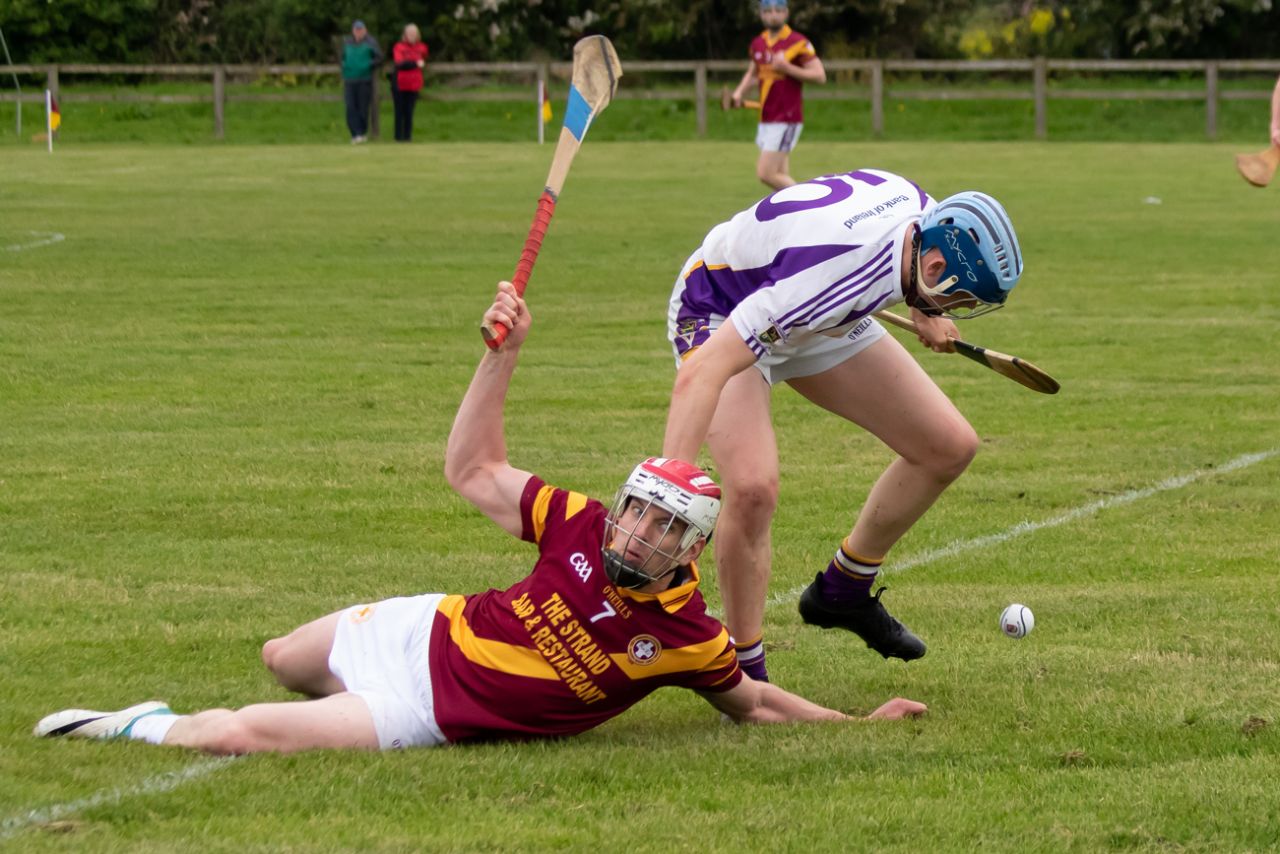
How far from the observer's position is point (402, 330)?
44.7 feet

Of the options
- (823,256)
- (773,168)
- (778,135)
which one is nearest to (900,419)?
(823,256)

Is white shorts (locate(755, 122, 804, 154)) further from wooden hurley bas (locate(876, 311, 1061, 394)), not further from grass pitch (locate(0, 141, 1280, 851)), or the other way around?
wooden hurley bas (locate(876, 311, 1061, 394))

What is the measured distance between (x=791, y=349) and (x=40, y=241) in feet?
46.3

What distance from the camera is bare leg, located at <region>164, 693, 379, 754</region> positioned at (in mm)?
5109

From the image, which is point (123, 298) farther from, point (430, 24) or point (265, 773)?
point (430, 24)

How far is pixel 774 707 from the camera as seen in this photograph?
5629mm

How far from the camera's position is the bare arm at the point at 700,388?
531cm

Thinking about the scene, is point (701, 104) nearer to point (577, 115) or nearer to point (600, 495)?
point (600, 495)

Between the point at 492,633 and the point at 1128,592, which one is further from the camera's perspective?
the point at 1128,592

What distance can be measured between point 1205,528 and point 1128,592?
4.00ft

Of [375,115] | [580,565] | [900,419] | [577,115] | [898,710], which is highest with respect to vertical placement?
[375,115]

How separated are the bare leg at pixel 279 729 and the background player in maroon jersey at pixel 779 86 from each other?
55.0 feet

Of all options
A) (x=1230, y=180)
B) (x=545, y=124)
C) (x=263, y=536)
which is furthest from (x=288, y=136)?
(x=263, y=536)

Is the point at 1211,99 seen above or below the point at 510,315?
above
